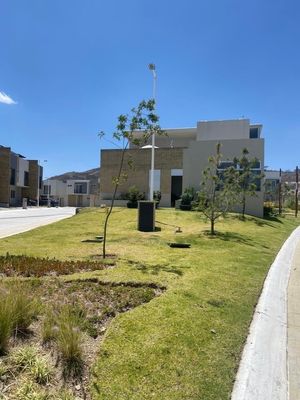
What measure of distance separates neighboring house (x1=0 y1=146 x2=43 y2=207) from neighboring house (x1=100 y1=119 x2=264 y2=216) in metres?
26.7

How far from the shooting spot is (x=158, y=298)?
6.54 metres

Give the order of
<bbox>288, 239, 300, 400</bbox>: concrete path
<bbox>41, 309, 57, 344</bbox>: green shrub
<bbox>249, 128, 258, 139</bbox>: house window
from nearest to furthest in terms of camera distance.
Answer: <bbox>288, 239, 300, 400</bbox>: concrete path
<bbox>41, 309, 57, 344</bbox>: green shrub
<bbox>249, 128, 258, 139</bbox>: house window

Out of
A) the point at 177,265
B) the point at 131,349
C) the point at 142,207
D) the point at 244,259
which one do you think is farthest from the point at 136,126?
the point at 142,207

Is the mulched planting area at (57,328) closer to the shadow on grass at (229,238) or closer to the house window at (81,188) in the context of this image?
the shadow on grass at (229,238)

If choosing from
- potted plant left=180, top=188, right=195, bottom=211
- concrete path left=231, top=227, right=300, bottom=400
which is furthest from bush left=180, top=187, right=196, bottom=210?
concrete path left=231, top=227, right=300, bottom=400

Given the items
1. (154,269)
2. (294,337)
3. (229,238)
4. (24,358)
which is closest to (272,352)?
(294,337)

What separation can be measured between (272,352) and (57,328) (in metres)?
2.74

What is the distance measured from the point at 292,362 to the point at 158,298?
7.64 feet

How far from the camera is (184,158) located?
4044 cm

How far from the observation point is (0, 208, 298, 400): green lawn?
3.96 metres

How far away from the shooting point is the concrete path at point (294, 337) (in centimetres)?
429

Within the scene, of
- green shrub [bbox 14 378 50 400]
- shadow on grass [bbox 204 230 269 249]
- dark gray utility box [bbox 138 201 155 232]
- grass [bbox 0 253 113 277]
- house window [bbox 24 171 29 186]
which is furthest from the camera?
house window [bbox 24 171 29 186]

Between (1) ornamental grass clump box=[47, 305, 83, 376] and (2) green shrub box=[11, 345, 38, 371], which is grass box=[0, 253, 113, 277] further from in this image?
(2) green shrub box=[11, 345, 38, 371]

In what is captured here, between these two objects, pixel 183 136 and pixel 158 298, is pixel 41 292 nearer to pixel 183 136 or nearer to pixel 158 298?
pixel 158 298
